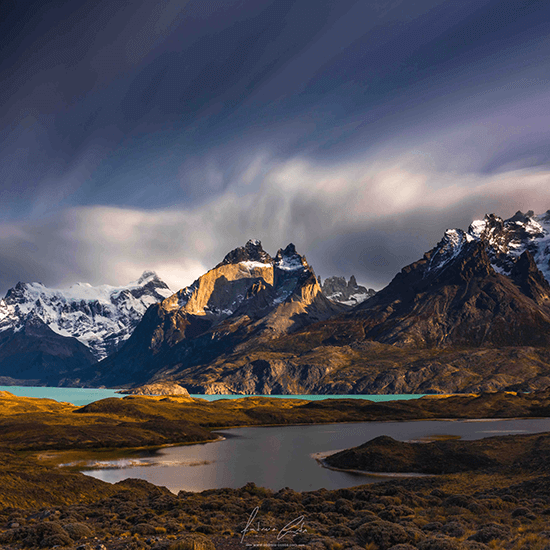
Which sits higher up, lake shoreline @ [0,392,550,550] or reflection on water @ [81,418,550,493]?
lake shoreline @ [0,392,550,550]

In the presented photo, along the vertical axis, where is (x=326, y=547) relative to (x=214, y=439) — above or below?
above

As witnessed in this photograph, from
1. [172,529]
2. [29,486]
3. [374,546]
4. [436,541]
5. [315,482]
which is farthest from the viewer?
[315,482]

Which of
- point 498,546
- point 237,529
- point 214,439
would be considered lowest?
point 214,439

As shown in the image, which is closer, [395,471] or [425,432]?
[395,471]

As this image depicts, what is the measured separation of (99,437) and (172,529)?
109222mm

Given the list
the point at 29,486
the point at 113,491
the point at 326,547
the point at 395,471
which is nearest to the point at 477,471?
the point at 395,471

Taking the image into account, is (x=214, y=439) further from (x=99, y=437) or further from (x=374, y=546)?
(x=374, y=546)

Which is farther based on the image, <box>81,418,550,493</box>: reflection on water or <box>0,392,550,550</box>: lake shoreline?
<box>81,418,550,493</box>: reflection on water

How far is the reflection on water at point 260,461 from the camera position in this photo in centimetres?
8775

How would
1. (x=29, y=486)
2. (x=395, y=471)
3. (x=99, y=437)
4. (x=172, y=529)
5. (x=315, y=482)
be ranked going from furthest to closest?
(x=99, y=437) → (x=395, y=471) → (x=315, y=482) → (x=29, y=486) → (x=172, y=529)

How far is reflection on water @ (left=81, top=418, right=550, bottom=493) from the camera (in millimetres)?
87750

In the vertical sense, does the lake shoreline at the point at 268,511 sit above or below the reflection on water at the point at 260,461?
above

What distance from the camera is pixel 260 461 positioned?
111m

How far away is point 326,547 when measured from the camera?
106 ft
